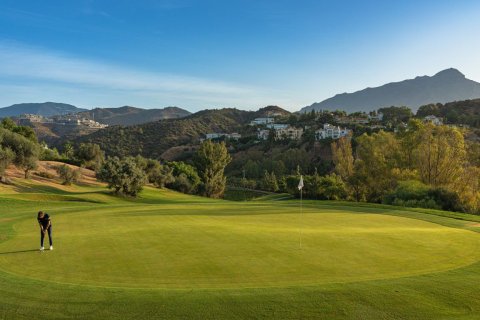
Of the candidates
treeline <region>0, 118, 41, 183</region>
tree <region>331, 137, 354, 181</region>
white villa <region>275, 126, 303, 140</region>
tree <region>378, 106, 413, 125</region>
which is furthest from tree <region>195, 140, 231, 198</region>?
tree <region>378, 106, 413, 125</region>

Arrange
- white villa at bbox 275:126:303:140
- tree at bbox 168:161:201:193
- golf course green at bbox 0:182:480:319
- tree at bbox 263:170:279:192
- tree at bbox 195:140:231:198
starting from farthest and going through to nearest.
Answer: white villa at bbox 275:126:303:140 → tree at bbox 263:170:279:192 → tree at bbox 168:161:201:193 → tree at bbox 195:140:231:198 → golf course green at bbox 0:182:480:319

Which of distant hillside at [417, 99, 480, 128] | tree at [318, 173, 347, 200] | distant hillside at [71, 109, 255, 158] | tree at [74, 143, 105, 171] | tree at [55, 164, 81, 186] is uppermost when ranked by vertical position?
distant hillside at [417, 99, 480, 128]

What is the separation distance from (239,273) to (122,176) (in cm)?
Result: 4333

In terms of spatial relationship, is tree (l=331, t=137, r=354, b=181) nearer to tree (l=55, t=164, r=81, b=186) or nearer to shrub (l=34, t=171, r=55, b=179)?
tree (l=55, t=164, r=81, b=186)

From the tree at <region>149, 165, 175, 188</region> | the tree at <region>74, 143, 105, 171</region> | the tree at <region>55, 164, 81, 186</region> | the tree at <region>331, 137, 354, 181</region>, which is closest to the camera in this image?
the tree at <region>331, 137, 354, 181</region>

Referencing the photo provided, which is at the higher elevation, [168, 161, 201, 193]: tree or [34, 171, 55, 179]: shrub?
[34, 171, 55, 179]: shrub

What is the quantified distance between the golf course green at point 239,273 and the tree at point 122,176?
3186 cm

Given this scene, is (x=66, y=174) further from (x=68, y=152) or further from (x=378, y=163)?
(x=378, y=163)

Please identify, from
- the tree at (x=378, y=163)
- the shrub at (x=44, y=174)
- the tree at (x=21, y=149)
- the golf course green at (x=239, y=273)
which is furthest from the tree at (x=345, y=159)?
the shrub at (x=44, y=174)

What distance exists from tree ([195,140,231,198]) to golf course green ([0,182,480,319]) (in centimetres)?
5658

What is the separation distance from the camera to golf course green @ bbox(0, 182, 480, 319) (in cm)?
878

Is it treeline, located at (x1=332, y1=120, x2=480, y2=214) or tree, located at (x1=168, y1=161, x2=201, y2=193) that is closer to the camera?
treeline, located at (x1=332, y1=120, x2=480, y2=214)

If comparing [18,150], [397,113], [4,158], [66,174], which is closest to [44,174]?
[66,174]

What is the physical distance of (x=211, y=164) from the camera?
3024 inches
